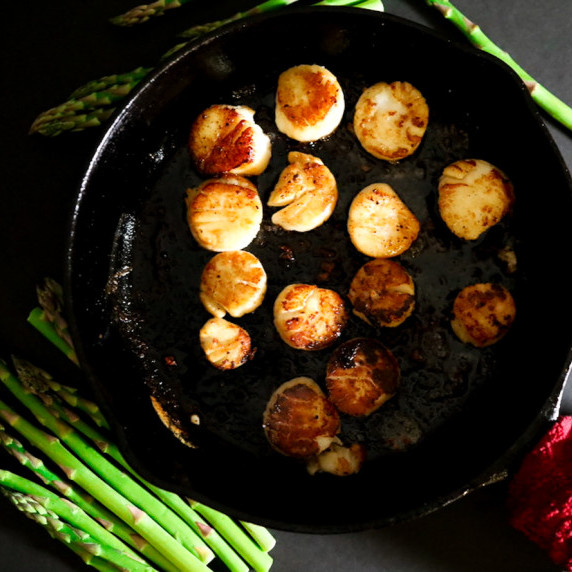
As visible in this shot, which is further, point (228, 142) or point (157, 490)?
point (157, 490)

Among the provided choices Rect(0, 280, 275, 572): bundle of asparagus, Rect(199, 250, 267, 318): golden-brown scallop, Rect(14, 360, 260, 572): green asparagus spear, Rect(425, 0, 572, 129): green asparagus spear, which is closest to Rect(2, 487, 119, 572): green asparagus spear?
Rect(0, 280, 275, 572): bundle of asparagus

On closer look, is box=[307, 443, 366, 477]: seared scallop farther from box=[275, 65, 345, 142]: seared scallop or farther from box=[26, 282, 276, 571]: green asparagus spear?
box=[275, 65, 345, 142]: seared scallop

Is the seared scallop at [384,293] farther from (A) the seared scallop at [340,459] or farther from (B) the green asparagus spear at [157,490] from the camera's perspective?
(B) the green asparagus spear at [157,490]

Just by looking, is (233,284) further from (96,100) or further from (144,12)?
(144,12)

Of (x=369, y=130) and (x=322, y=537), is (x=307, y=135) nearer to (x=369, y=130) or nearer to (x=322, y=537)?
(x=369, y=130)

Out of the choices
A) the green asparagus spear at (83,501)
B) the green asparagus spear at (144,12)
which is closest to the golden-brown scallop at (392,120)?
the green asparagus spear at (144,12)

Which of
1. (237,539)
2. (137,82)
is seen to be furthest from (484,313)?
(137,82)
